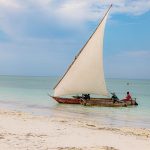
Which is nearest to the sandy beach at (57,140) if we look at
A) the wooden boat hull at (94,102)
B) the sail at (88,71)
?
the wooden boat hull at (94,102)

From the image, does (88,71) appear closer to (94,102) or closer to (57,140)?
(94,102)

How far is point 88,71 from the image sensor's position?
110 feet

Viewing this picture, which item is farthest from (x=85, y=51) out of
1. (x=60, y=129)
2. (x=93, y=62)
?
(x=60, y=129)

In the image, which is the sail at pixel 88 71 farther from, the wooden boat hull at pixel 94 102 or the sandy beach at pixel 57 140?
the sandy beach at pixel 57 140

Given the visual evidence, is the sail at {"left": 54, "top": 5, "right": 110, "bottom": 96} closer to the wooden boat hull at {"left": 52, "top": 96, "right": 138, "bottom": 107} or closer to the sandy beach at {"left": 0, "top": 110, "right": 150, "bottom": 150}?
the wooden boat hull at {"left": 52, "top": 96, "right": 138, "bottom": 107}

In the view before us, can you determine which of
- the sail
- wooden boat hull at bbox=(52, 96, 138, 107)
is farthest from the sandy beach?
the sail

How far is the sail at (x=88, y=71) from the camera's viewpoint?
108 ft

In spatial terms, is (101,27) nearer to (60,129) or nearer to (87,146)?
(60,129)

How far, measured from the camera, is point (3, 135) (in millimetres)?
12297

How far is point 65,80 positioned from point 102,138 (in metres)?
20.7

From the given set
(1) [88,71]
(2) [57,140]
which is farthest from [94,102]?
(2) [57,140]

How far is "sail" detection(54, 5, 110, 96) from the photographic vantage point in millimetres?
32969

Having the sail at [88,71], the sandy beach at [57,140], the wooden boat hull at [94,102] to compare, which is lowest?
the sandy beach at [57,140]

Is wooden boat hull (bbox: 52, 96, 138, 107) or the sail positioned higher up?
the sail
